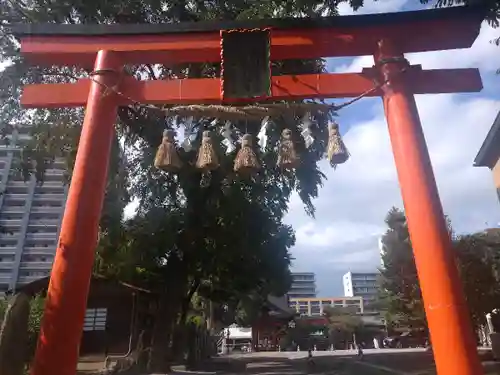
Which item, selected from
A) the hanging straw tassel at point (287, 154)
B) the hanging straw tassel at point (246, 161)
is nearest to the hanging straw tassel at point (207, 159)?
the hanging straw tassel at point (246, 161)

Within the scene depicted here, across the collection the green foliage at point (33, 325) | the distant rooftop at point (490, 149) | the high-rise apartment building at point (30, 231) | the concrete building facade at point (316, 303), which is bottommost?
Answer: the green foliage at point (33, 325)

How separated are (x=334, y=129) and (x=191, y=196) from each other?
9.94 meters

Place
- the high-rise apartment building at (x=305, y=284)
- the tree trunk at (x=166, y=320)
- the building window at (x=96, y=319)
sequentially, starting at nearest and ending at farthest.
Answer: the tree trunk at (x=166, y=320) → the building window at (x=96, y=319) → the high-rise apartment building at (x=305, y=284)

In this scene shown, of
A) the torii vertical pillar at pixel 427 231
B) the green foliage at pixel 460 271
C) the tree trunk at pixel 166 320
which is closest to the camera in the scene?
the torii vertical pillar at pixel 427 231

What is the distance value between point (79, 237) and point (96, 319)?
59.0 ft

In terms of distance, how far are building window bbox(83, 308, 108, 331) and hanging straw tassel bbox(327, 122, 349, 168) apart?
18.3 meters

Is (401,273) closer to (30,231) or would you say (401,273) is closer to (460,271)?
(460,271)

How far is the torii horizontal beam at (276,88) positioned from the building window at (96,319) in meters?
17.3

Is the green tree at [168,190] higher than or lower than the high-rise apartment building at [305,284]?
lower

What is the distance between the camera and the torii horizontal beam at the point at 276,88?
5043mm

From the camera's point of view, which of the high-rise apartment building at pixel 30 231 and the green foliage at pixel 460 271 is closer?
the green foliage at pixel 460 271

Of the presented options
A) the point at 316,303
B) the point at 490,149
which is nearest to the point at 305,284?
the point at 316,303

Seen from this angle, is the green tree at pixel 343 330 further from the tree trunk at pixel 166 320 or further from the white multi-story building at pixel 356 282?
the white multi-story building at pixel 356 282

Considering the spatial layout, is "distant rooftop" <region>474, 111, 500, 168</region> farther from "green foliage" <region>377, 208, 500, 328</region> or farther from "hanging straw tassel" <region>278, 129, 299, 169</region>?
"hanging straw tassel" <region>278, 129, 299, 169</region>
